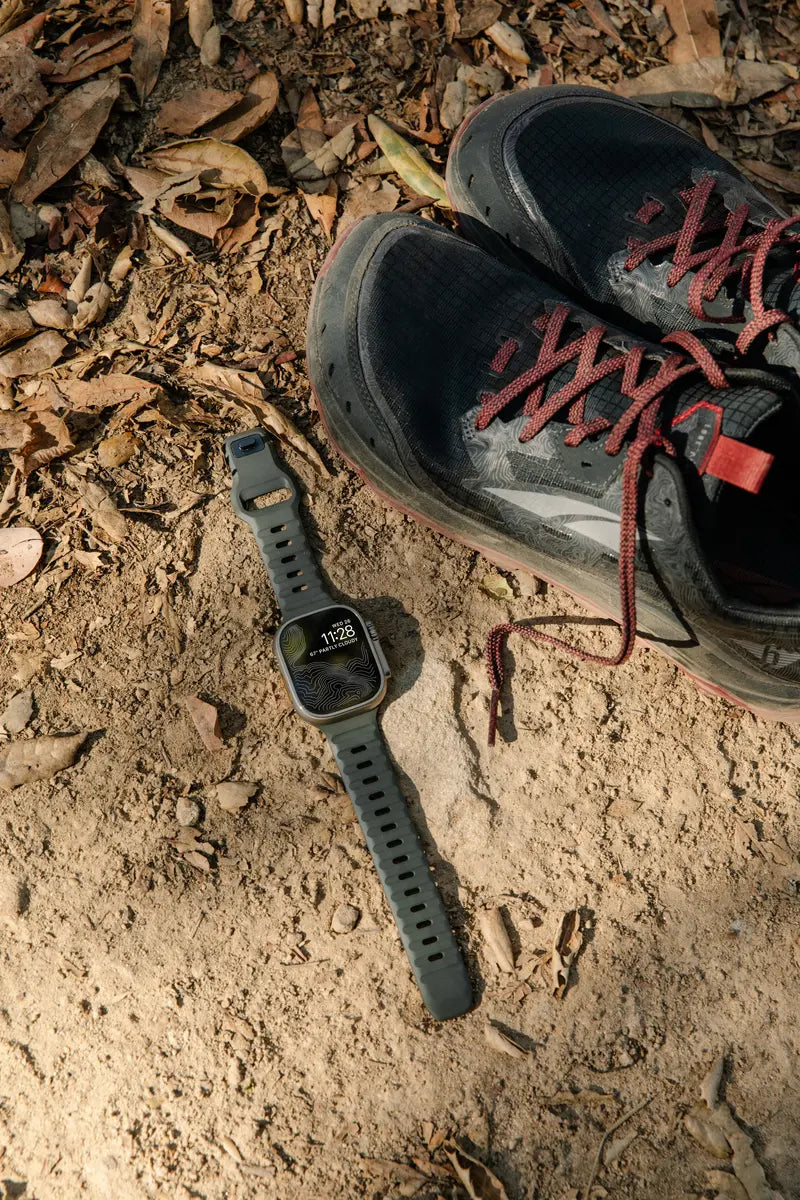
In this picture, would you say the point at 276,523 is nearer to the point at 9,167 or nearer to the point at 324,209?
the point at 324,209

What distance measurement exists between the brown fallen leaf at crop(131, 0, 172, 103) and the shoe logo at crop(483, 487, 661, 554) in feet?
4.46

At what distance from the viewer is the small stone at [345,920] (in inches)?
65.4

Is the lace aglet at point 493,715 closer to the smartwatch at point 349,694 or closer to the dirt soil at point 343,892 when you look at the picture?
the dirt soil at point 343,892

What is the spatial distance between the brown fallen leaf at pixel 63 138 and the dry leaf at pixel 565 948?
2028 millimetres

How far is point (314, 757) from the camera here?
1.76 meters

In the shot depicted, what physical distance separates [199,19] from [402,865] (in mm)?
2086

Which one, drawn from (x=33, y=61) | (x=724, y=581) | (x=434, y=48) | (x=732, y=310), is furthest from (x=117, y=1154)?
(x=434, y=48)

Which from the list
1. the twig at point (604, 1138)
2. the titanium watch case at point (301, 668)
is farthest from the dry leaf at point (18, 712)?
the twig at point (604, 1138)

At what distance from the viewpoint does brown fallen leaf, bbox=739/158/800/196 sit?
2.17 m

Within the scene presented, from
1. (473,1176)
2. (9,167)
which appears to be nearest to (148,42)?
(9,167)

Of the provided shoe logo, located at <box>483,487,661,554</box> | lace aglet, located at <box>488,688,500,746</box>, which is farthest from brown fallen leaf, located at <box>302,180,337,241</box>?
lace aglet, located at <box>488,688,500,746</box>

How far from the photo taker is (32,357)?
6.40 feet

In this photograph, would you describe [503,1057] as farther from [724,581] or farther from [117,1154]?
[724,581]

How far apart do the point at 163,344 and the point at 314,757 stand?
3.33ft
